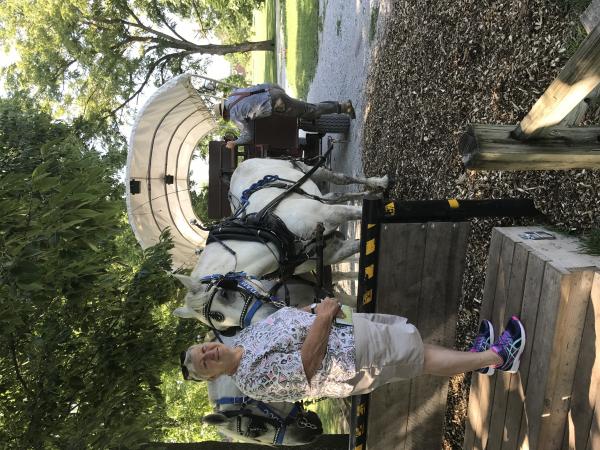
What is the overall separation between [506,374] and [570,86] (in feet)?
6.68

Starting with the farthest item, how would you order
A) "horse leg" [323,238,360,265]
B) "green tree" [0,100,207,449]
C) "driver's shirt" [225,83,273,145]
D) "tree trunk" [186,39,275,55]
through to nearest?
1. "tree trunk" [186,39,275,55]
2. "driver's shirt" [225,83,273,145]
3. "horse leg" [323,238,360,265]
4. "green tree" [0,100,207,449]

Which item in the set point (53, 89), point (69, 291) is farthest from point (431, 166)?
point (53, 89)

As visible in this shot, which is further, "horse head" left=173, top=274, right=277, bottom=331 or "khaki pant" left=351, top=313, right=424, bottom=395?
"horse head" left=173, top=274, right=277, bottom=331

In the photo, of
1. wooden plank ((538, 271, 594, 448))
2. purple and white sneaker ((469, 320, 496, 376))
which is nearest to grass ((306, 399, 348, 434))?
purple and white sneaker ((469, 320, 496, 376))

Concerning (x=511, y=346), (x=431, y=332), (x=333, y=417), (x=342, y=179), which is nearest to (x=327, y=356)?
(x=511, y=346)

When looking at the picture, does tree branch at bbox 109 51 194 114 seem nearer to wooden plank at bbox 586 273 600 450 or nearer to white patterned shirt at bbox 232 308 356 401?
white patterned shirt at bbox 232 308 356 401

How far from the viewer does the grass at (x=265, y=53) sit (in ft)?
73.3

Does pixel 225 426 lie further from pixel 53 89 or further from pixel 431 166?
pixel 53 89

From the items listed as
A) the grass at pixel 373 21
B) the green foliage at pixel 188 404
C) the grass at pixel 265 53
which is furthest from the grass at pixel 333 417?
the grass at pixel 265 53

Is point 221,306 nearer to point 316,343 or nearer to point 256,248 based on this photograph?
point 256,248

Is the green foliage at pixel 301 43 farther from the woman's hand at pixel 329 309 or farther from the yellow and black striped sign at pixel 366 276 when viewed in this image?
the woman's hand at pixel 329 309

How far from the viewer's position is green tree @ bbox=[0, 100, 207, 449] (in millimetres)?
2334

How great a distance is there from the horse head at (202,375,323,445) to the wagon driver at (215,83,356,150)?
4.54m

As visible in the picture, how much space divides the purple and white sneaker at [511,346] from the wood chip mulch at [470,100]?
747mm
